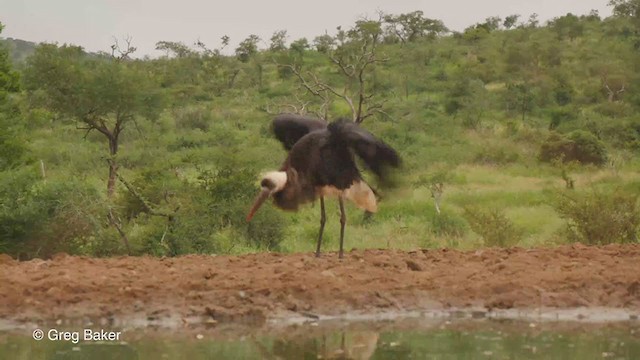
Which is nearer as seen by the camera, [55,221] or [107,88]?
[55,221]

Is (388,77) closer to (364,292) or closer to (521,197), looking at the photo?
(521,197)

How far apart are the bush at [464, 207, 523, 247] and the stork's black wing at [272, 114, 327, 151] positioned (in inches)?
162

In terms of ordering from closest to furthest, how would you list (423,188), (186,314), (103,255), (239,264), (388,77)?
(186,314), (239,264), (103,255), (423,188), (388,77)

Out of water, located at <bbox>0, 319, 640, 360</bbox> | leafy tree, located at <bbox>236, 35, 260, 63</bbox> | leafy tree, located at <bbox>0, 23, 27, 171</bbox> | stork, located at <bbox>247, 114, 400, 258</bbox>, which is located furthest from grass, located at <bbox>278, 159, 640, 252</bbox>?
leafy tree, located at <bbox>236, 35, 260, 63</bbox>

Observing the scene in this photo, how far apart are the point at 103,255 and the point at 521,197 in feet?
33.9

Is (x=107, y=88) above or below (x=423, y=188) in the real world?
above

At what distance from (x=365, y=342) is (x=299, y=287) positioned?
146cm

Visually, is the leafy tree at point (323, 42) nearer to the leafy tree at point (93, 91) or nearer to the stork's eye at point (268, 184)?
the leafy tree at point (93, 91)

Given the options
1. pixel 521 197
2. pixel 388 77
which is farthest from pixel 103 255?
pixel 388 77

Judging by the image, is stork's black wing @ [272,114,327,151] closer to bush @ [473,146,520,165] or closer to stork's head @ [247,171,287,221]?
stork's head @ [247,171,287,221]

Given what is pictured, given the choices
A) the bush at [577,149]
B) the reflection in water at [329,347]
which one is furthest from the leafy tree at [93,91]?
the reflection in water at [329,347]

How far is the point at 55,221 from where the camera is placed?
14117 millimetres

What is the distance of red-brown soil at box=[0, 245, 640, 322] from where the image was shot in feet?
31.2

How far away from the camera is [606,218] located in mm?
14328
